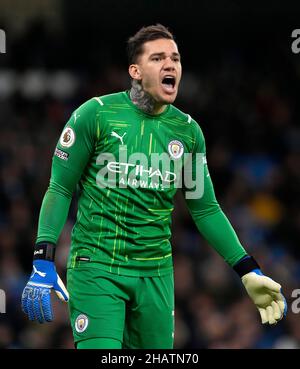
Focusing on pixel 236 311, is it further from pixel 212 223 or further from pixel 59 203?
pixel 59 203

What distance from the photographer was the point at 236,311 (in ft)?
32.3

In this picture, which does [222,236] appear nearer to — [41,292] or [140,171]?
[140,171]

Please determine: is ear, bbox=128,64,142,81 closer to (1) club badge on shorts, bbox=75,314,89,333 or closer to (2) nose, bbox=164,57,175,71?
(2) nose, bbox=164,57,175,71

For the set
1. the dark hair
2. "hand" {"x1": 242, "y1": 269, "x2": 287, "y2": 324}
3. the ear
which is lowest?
"hand" {"x1": 242, "y1": 269, "x2": 287, "y2": 324}

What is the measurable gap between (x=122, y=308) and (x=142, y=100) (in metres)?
1.22

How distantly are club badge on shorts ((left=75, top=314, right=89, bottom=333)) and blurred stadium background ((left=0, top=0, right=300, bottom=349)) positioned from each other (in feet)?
14.0

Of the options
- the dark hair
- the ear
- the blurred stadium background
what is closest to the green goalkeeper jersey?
the ear

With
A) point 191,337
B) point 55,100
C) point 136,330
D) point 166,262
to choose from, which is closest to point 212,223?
point 166,262

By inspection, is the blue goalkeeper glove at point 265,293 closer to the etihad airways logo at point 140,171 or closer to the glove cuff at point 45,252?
the etihad airways logo at point 140,171

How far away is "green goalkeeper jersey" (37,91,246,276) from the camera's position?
545cm

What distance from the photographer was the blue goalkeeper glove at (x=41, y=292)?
5.17 meters

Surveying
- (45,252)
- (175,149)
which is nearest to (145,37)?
(175,149)
